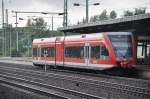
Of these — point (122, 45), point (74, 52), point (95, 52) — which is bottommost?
point (74, 52)

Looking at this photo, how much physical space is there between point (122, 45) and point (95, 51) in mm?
1928

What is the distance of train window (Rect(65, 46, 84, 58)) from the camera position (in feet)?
94.1

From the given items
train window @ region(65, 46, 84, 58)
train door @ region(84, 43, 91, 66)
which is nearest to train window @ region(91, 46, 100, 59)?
train door @ region(84, 43, 91, 66)

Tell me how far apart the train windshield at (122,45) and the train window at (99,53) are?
2.11 ft

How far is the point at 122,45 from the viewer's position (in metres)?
25.5

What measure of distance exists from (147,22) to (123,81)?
814 cm

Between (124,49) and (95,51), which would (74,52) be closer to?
(95,51)

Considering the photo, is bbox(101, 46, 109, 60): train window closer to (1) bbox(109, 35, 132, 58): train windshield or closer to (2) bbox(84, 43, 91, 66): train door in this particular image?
(1) bbox(109, 35, 132, 58): train windshield

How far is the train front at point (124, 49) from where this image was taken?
24.9m

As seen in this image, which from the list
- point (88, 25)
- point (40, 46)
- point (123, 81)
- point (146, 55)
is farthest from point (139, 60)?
point (123, 81)

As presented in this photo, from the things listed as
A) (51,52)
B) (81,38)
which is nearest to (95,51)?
(81,38)

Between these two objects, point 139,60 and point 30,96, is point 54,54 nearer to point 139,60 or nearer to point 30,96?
point 139,60

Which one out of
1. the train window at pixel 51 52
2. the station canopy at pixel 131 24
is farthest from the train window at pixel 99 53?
the train window at pixel 51 52

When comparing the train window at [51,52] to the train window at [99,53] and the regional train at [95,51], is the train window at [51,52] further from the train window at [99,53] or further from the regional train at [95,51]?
the train window at [99,53]
